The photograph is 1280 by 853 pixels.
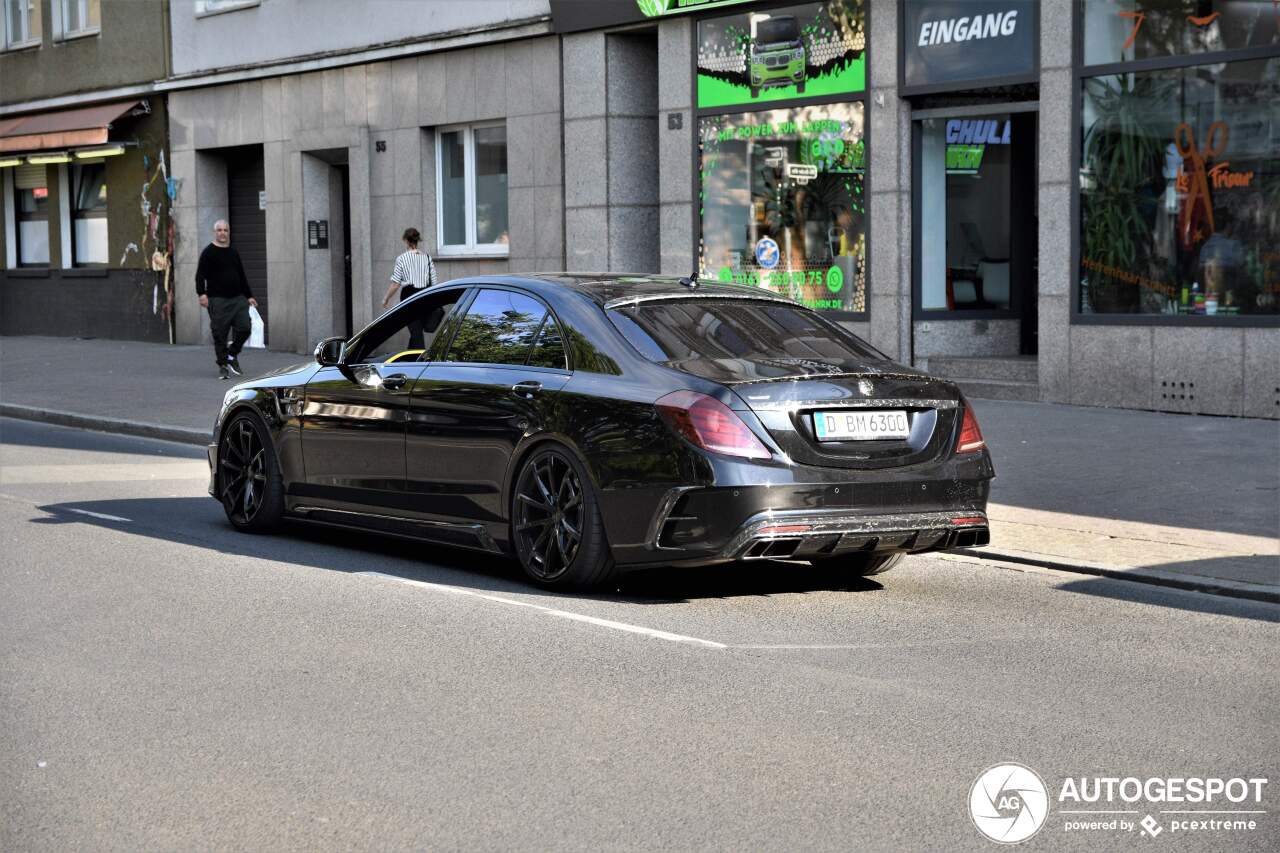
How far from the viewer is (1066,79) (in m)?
16.5

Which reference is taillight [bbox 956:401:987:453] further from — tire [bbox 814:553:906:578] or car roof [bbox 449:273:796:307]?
car roof [bbox 449:273:796:307]

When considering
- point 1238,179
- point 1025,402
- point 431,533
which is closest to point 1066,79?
point 1238,179

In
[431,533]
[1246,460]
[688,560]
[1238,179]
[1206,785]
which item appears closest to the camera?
[1206,785]

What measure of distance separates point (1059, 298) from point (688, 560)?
31.7 ft

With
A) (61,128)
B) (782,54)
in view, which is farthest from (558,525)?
(61,128)

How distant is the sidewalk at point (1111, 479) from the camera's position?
9.38 meters

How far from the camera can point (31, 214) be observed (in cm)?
3312

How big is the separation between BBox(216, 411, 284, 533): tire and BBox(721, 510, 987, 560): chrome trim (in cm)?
357

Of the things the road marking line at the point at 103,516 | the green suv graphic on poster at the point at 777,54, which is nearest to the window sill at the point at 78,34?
the green suv graphic on poster at the point at 777,54

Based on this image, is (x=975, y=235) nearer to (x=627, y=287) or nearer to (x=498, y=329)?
(x=627, y=287)

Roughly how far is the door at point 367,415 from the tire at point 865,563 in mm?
2202

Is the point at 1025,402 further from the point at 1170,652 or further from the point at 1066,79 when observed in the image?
the point at 1170,652

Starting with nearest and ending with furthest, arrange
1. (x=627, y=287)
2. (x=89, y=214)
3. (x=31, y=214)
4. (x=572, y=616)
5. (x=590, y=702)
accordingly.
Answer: (x=590, y=702)
(x=572, y=616)
(x=627, y=287)
(x=89, y=214)
(x=31, y=214)

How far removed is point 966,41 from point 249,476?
31.0ft
